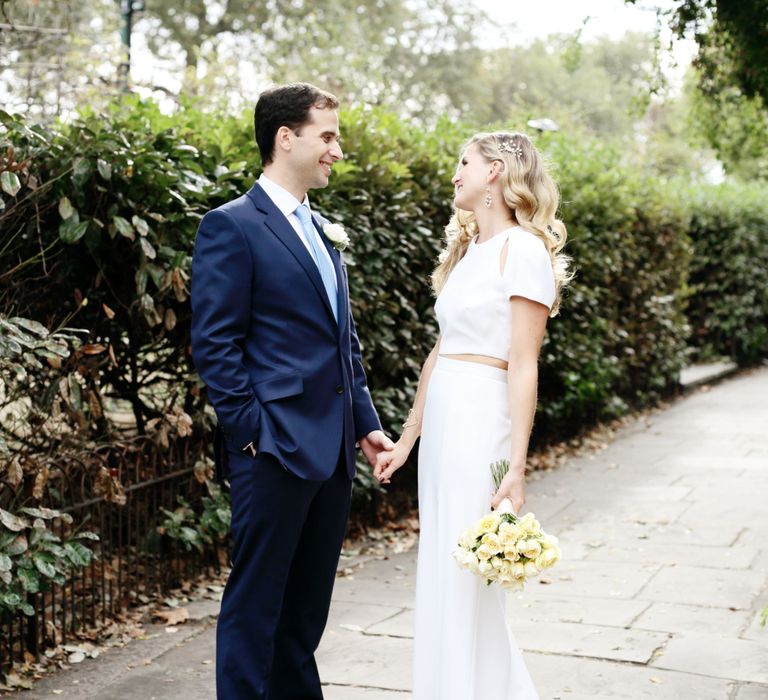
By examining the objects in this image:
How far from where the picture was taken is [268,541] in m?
3.38

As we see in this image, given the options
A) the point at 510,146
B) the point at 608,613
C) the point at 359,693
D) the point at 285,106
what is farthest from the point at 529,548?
the point at 608,613

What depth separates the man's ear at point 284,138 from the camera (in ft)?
11.3

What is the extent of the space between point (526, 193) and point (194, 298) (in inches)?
44.5

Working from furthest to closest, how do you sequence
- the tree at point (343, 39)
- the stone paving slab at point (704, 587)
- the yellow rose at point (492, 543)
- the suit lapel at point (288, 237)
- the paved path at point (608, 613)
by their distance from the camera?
the tree at point (343, 39) → the stone paving slab at point (704, 587) → the paved path at point (608, 613) → the suit lapel at point (288, 237) → the yellow rose at point (492, 543)

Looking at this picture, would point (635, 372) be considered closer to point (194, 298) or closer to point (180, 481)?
point (180, 481)

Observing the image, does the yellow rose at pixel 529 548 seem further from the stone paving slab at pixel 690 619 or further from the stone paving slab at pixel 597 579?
the stone paving slab at pixel 597 579

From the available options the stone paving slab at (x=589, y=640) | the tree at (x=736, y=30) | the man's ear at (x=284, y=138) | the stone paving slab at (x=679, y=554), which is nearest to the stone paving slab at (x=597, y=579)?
the stone paving slab at (x=679, y=554)

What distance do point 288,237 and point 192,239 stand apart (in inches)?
73.2

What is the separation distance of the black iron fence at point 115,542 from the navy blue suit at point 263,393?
4.50 ft

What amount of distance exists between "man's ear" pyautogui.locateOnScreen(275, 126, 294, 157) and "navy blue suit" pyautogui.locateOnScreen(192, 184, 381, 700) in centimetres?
19

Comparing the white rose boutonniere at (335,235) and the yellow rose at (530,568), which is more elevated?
the white rose boutonniere at (335,235)

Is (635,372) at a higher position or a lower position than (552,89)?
lower

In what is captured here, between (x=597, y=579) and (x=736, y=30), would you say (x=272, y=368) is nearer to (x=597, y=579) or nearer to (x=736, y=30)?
(x=597, y=579)

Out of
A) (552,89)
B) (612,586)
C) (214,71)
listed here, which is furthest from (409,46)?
(612,586)
